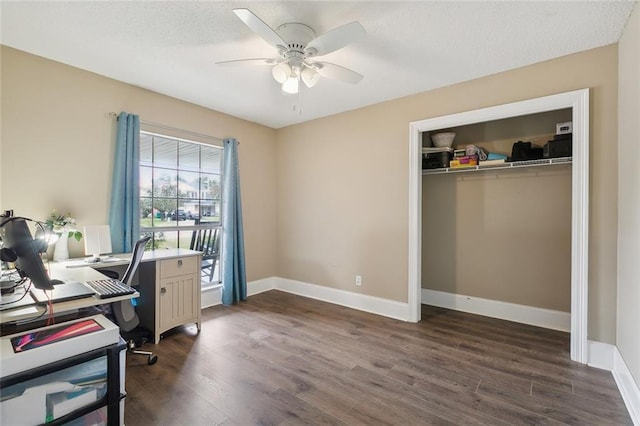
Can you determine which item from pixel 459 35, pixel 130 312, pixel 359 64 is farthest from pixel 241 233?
pixel 459 35

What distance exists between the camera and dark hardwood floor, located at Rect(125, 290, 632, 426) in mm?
1861

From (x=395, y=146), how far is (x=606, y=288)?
2.28 m

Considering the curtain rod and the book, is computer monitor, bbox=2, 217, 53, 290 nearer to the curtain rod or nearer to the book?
the curtain rod

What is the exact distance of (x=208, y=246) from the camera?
4109 millimetres

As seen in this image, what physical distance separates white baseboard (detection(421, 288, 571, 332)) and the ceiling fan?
2932 mm

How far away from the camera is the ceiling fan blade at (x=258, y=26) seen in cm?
167

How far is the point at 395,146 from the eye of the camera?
3574mm

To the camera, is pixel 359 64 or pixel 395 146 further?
pixel 395 146

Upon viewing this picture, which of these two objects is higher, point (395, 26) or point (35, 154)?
point (395, 26)

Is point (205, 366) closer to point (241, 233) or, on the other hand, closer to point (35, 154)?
point (241, 233)

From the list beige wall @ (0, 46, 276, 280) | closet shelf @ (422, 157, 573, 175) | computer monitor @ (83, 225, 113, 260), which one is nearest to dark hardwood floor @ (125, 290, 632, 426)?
computer monitor @ (83, 225, 113, 260)

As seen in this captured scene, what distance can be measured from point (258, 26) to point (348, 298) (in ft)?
10.5

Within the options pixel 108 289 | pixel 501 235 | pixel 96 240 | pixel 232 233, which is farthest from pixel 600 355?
pixel 96 240

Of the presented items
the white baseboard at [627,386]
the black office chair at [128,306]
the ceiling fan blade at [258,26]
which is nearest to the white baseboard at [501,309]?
the white baseboard at [627,386]
